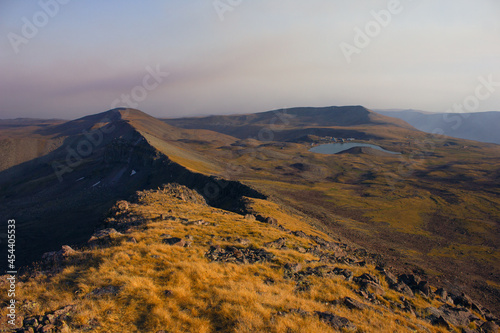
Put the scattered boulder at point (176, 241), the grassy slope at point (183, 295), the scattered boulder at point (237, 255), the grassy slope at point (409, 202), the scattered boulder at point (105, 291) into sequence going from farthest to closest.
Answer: the grassy slope at point (409, 202) < the scattered boulder at point (176, 241) < the scattered boulder at point (237, 255) < the scattered boulder at point (105, 291) < the grassy slope at point (183, 295)

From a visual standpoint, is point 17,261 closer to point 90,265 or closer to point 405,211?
point 90,265

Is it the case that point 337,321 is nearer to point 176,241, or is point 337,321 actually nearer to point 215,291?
point 215,291

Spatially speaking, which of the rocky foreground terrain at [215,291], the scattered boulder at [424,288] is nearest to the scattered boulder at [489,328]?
the rocky foreground terrain at [215,291]

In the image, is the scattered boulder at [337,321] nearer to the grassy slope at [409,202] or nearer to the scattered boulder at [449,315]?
the scattered boulder at [449,315]

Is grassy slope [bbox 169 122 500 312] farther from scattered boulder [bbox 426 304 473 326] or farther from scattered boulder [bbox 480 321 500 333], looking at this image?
scattered boulder [bbox 426 304 473 326]

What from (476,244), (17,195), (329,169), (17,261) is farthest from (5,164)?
(476,244)
